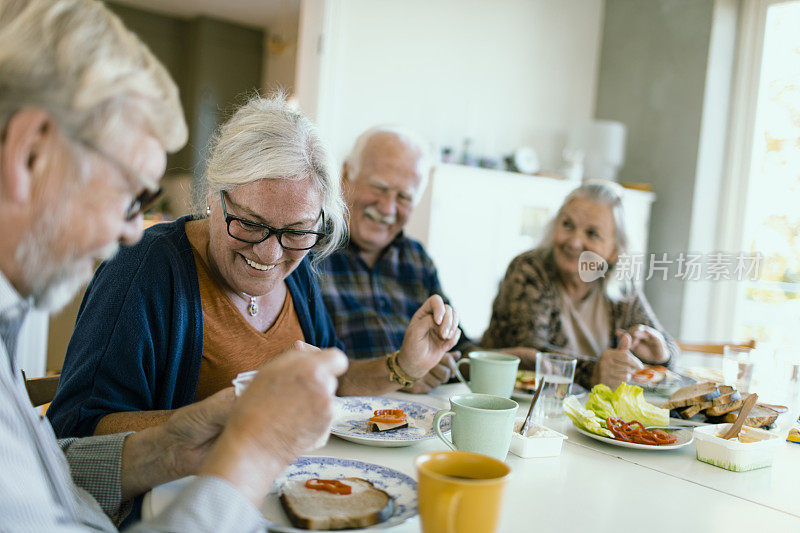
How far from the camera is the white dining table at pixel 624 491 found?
0.89 metres

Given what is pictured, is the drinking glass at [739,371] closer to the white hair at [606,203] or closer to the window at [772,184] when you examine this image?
the white hair at [606,203]

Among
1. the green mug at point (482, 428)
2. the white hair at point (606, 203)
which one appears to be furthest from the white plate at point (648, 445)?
the white hair at point (606, 203)

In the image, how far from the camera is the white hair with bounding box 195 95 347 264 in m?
1.27

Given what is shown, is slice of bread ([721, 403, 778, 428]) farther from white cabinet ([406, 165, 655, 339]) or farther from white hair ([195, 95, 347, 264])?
white cabinet ([406, 165, 655, 339])

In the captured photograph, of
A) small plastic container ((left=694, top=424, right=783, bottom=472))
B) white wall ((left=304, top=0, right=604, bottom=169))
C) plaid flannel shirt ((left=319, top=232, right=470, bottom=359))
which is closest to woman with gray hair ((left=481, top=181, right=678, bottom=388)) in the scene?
plaid flannel shirt ((left=319, top=232, right=470, bottom=359))

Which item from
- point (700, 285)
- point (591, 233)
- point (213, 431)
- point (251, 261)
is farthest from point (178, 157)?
point (213, 431)

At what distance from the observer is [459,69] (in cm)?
435

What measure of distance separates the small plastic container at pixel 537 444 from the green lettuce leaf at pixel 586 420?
0.42ft

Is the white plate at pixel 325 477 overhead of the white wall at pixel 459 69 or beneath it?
beneath

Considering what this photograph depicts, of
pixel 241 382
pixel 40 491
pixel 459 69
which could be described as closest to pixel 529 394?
pixel 241 382

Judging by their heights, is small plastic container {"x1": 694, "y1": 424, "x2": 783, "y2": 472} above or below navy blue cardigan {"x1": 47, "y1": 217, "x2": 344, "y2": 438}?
below

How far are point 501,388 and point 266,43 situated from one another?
6438 mm

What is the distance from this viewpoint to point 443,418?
1.19 meters

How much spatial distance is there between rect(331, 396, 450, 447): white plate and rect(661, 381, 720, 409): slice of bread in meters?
0.54
